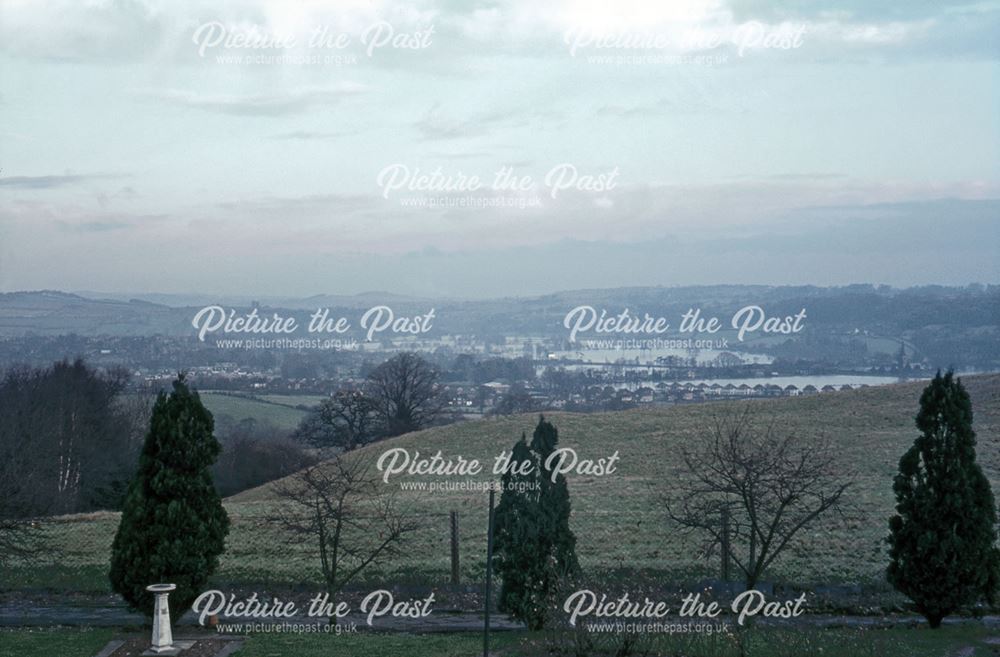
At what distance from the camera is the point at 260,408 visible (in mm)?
46281

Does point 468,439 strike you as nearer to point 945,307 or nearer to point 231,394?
point 231,394

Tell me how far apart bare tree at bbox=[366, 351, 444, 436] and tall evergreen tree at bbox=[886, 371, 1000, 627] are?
31978mm

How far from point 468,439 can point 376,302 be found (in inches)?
314

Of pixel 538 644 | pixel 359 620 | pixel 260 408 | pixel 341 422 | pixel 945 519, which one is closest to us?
pixel 538 644

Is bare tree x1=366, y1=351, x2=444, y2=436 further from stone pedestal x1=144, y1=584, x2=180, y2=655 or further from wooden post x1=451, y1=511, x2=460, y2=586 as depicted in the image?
stone pedestal x1=144, y1=584, x2=180, y2=655

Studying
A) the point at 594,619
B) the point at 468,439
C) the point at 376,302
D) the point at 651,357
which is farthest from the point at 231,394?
the point at 594,619

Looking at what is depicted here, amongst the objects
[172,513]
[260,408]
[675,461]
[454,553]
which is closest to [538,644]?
[454,553]

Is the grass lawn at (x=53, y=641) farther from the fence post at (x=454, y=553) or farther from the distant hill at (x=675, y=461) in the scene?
the distant hill at (x=675, y=461)

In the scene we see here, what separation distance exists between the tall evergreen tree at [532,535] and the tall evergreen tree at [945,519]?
203 inches

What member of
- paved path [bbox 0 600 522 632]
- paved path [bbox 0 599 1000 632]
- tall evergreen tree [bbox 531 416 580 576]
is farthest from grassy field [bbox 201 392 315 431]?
tall evergreen tree [bbox 531 416 580 576]

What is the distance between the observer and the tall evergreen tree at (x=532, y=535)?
46.7 feet

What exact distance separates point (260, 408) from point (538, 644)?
35.4 m

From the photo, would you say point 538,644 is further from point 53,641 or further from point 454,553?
point 53,641

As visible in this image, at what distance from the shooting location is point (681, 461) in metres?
29.5
